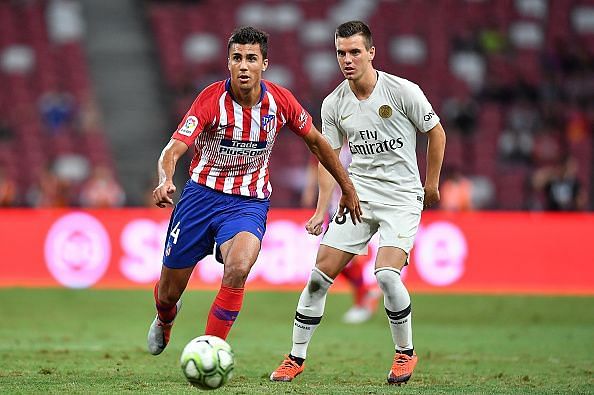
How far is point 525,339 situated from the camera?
11.5 meters

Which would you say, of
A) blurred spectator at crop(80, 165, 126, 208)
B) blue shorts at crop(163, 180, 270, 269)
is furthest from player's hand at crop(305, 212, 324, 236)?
blurred spectator at crop(80, 165, 126, 208)

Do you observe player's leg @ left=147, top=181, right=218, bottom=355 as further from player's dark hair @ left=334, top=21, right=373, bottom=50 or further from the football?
player's dark hair @ left=334, top=21, right=373, bottom=50

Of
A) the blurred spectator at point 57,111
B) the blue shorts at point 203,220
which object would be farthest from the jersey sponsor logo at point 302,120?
the blurred spectator at point 57,111

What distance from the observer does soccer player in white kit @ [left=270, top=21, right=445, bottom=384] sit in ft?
25.4

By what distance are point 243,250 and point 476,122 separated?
17.8 metres

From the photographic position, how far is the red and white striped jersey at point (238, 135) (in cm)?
730

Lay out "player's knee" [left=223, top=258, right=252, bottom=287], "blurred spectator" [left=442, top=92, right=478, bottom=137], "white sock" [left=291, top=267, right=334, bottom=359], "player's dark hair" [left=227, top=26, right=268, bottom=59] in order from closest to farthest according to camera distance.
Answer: "player's knee" [left=223, top=258, right=252, bottom=287], "player's dark hair" [left=227, top=26, right=268, bottom=59], "white sock" [left=291, top=267, right=334, bottom=359], "blurred spectator" [left=442, top=92, right=478, bottom=137]

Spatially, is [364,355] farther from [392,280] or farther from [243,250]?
[243,250]

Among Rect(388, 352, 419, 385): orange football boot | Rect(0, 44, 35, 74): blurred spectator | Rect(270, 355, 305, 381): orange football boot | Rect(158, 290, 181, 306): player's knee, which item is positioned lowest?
Rect(270, 355, 305, 381): orange football boot

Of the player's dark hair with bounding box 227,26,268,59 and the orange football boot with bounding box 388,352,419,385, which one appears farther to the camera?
the orange football boot with bounding box 388,352,419,385

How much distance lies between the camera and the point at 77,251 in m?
15.9

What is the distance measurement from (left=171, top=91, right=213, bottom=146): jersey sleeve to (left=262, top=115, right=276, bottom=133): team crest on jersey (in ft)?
1.27

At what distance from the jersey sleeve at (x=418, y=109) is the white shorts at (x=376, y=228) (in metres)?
0.62

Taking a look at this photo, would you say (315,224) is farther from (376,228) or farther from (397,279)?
(397,279)
